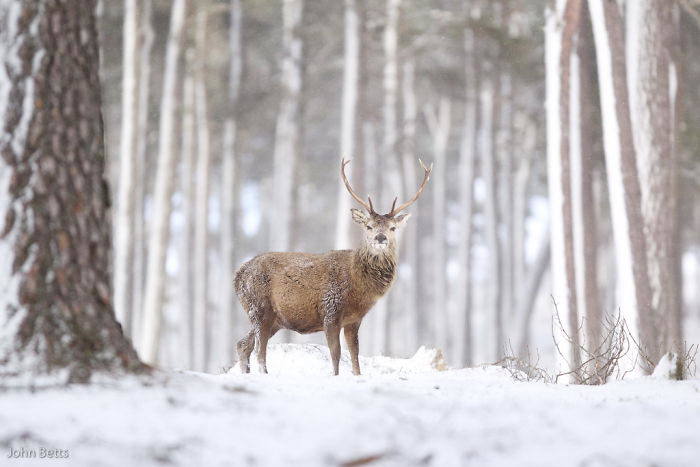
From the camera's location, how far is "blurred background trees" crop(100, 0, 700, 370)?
35.9 feet

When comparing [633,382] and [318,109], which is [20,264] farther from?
[318,109]

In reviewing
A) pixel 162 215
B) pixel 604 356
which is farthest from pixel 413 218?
pixel 604 356

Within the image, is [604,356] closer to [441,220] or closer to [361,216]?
[361,216]

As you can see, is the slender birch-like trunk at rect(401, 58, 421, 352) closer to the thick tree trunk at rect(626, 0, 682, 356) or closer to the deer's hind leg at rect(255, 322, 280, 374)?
the thick tree trunk at rect(626, 0, 682, 356)

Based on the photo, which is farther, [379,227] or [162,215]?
[162,215]

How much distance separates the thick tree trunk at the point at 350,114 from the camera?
1590cm

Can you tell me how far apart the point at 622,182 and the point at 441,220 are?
18.4 meters

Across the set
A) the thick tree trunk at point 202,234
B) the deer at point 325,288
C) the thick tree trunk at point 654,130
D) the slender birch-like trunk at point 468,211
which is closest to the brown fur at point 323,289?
the deer at point 325,288

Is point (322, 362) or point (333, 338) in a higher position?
point (333, 338)

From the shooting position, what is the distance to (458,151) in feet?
113

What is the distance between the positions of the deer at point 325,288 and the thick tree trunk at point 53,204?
225 centimetres

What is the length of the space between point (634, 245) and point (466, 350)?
11859 millimetres

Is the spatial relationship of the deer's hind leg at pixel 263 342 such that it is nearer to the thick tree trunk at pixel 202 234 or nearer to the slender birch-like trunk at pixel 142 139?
the slender birch-like trunk at pixel 142 139

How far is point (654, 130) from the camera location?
1081 cm
